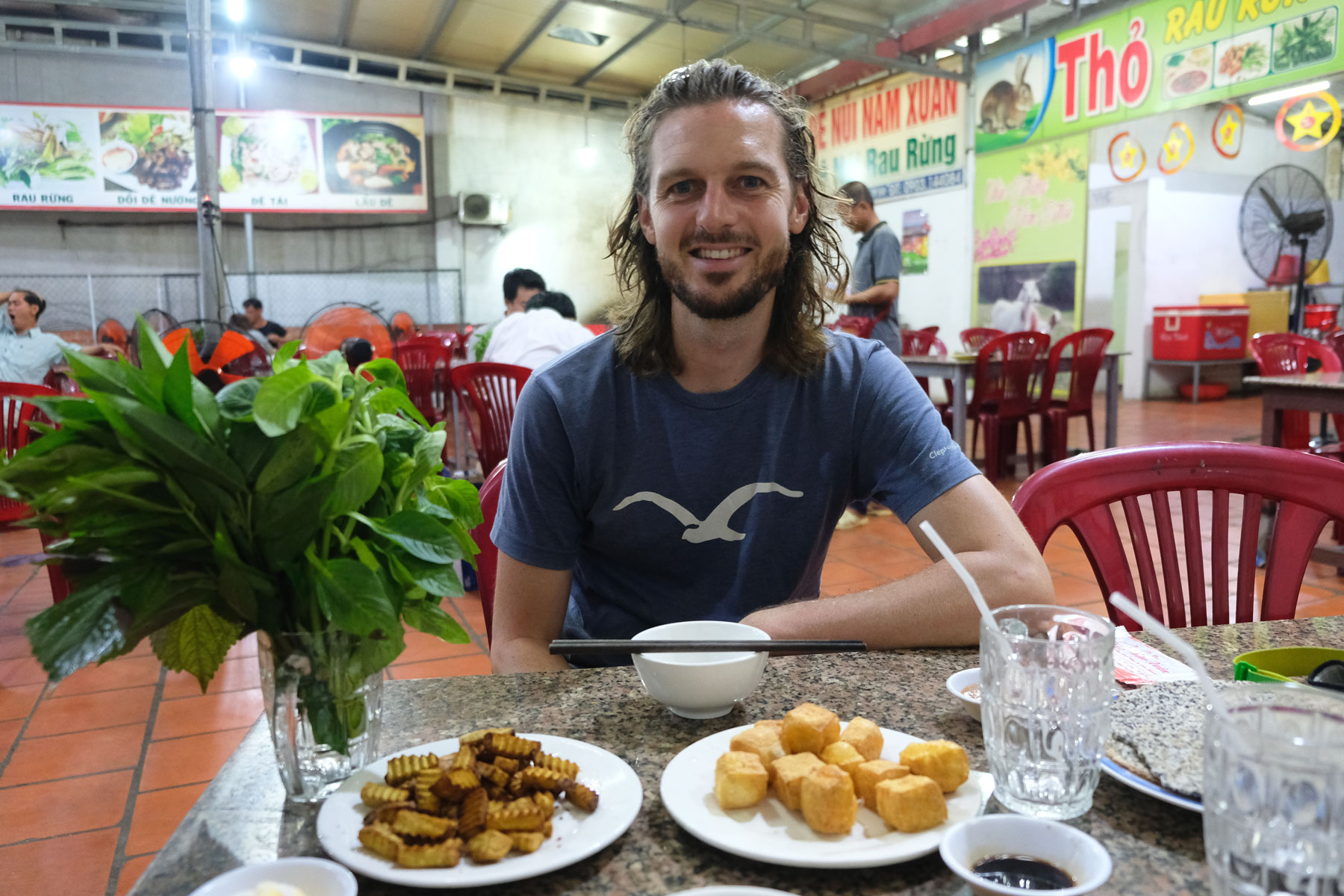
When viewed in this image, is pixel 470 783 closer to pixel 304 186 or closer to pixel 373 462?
pixel 373 462

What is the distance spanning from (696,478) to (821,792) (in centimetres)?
75

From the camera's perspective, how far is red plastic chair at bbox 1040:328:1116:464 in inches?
209

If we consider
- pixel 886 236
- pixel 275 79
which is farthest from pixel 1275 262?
pixel 275 79

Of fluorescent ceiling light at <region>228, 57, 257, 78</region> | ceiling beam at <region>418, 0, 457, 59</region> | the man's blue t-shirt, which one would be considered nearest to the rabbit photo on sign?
ceiling beam at <region>418, 0, 457, 59</region>

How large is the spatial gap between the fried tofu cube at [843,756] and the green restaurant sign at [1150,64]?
7.31 metres

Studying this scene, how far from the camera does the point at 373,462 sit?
2.18ft

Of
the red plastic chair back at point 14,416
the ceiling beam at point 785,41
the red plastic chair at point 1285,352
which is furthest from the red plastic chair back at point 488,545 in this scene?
the ceiling beam at point 785,41

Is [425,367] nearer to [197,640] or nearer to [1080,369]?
[1080,369]

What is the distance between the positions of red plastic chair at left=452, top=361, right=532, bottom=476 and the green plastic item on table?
296 centimetres

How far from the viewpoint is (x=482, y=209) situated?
11703 millimetres

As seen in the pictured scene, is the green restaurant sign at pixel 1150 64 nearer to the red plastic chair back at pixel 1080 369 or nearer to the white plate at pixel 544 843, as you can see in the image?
the red plastic chair back at pixel 1080 369

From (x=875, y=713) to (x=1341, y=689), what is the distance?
385 mm

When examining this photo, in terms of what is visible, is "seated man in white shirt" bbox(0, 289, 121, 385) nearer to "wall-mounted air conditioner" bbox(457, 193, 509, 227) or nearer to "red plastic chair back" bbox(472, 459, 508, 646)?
"red plastic chair back" bbox(472, 459, 508, 646)

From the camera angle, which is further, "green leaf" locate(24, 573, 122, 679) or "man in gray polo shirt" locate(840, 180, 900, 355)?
"man in gray polo shirt" locate(840, 180, 900, 355)
